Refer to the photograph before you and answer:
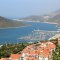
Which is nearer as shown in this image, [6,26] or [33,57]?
[33,57]

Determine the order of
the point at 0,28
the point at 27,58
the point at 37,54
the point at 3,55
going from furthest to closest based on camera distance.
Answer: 1. the point at 0,28
2. the point at 3,55
3. the point at 37,54
4. the point at 27,58

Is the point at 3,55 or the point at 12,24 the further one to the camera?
the point at 12,24

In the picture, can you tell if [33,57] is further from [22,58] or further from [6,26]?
[6,26]

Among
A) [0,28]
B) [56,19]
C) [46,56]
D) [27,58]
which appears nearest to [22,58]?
[27,58]

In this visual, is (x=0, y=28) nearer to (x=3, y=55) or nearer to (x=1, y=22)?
(x=1, y=22)

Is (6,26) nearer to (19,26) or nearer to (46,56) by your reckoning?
(19,26)

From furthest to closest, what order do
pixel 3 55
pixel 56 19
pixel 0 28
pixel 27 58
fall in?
pixel 56 19 < pixel 0 28 < pixel 3 55 < pixel 27 58

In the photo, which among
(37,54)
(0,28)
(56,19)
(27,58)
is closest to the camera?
(27,58)

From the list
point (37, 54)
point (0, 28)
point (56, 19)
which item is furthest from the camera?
point (56, 19)

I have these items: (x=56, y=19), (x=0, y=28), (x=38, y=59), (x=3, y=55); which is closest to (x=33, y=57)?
(x=38, y=59)
